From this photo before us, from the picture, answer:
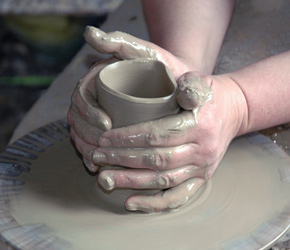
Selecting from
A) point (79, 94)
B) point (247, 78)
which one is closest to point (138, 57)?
point (79, 94)

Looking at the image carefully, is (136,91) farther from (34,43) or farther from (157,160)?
(34,43)

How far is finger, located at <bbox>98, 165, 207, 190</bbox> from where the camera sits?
107cm

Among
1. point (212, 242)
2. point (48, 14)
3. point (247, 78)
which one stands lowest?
point (48, 14)

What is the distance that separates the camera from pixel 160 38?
1616 mm

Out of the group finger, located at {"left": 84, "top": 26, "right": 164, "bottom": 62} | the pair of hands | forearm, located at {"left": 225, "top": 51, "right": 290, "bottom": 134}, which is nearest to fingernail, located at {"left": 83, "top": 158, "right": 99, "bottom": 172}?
the pair of hands

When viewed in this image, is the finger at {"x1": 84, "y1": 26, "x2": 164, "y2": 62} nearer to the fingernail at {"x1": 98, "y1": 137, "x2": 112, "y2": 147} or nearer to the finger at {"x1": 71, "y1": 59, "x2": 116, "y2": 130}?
the finger at {"x1": 71, "y1": 59, "x2": 116, "y2": 130}

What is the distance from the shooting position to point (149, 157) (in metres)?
1.05

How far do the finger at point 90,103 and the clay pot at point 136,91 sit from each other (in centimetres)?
2

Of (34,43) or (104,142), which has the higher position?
(104,142)

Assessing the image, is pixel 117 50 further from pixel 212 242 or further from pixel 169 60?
pixel 212 242

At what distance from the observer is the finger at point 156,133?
1.03m

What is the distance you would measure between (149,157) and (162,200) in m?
0.10

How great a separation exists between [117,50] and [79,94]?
0.13 meters

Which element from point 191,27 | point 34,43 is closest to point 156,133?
point 191,27
